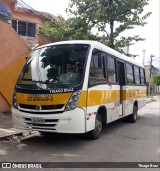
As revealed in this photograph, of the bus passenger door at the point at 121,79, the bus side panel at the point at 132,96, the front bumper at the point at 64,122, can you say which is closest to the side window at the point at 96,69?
the front bumper at the point at 64,122

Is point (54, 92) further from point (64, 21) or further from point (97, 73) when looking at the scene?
point (64, 21)

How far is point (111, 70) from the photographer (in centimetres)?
902

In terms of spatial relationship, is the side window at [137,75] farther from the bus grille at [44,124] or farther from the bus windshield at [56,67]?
the bus grille at [44,124]

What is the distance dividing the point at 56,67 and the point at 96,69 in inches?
48.0

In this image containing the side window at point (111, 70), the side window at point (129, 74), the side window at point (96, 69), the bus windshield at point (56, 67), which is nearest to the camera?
the bus windshield at point (56, 67)

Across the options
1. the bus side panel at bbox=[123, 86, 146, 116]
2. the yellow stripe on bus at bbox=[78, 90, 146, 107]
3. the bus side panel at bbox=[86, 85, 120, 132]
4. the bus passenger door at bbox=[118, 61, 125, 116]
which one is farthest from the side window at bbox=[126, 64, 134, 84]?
the bus side panel at bbox=[86, 85, 120, 132]

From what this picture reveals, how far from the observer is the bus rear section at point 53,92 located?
6453 mm

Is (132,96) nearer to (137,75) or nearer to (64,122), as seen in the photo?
(137,75)

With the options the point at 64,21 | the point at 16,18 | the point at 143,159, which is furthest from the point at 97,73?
the point at 16,18

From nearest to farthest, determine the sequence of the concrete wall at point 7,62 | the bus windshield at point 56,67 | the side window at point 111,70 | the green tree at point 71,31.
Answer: the bus windshield at point 56,67 < the side window at point 111,70 < the concrete wall at point 7,62 < the green tree at point 71,31

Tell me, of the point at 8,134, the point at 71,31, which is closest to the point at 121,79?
the point at 8,134

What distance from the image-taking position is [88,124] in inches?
268

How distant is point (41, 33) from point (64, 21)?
1715 millimetres

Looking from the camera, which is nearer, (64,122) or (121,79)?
(64,122)
